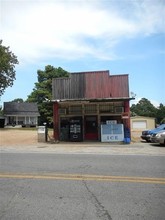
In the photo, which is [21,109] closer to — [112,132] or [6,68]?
[6,68]

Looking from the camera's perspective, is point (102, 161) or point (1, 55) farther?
point (1, 55)

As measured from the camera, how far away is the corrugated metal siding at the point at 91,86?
82.2ft

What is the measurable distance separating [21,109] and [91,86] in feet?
145

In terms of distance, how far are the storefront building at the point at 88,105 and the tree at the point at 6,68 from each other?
25728 mm

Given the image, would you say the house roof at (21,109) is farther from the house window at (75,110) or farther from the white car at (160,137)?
the white car at (160,137)

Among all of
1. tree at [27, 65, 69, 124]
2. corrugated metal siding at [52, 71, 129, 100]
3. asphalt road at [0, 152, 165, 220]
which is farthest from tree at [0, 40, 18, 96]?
asphalt road at [0, 152, 165, 220]

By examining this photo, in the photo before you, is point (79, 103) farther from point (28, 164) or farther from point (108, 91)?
point (28, 164)

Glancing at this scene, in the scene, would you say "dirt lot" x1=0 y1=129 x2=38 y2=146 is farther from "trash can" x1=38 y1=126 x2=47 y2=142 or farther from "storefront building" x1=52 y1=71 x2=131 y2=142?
"storefront building" x1=52 y1=71 x2=131 y2=142

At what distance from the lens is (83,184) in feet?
25.5

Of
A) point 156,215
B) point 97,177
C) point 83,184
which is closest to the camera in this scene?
point 156,215

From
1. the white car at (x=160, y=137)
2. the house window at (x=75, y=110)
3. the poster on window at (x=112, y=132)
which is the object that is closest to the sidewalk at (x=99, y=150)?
the white car at (x=160, y=137)

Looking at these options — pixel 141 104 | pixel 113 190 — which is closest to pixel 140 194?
pixel 113 190

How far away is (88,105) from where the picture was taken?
25141 mm

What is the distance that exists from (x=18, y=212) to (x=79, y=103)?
1895 cm
